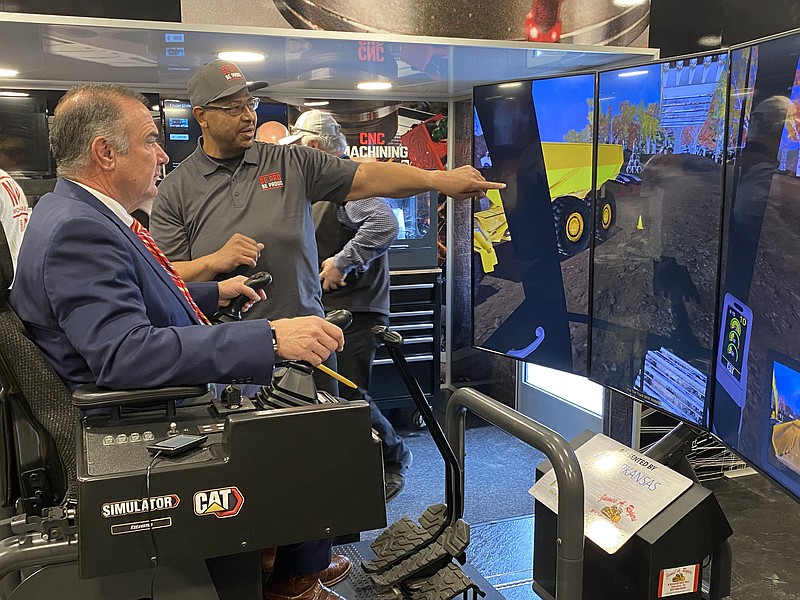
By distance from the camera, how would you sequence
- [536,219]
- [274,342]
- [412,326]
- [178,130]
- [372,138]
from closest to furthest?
[274,342] < [536,219] < [178,130] < [412,326] < [372,138]

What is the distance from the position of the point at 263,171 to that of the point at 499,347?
122cm

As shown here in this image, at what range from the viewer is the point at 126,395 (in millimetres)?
1770

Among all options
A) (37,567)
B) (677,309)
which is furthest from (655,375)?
(37,567)

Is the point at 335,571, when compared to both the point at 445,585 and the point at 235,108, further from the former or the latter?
the point at 235,108

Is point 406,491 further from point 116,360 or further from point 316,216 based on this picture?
point 116,360

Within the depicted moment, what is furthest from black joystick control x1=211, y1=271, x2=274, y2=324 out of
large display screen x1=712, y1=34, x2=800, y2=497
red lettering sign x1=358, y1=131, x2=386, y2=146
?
red lettering sign x1=358, y1=131, x2=386, y2=146

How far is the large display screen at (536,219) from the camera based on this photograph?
293 cm

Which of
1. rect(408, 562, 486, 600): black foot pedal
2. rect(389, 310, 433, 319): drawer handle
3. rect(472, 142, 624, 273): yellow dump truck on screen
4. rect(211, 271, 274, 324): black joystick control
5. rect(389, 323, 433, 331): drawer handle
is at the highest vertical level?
rect(472, 142, 624, 273): yellow dump truck on screen

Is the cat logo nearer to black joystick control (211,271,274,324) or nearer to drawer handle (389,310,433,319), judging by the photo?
black joystick control (211,271,274,324)

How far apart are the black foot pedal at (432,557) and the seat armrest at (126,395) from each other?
3.53ft

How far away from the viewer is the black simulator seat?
1.60 metres

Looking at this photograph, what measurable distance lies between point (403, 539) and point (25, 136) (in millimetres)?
3046

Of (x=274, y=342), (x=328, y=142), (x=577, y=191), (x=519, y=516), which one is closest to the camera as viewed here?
(x=274, y=342)

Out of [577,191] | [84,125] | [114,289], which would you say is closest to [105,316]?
[114,289]
